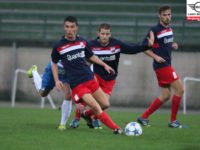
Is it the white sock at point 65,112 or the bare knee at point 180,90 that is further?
the bare knee at point 180,90

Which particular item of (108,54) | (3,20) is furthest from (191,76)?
(108,54)

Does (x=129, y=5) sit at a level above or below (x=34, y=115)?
above

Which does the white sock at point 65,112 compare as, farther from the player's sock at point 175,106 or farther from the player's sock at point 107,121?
the player's sock at point 175,106

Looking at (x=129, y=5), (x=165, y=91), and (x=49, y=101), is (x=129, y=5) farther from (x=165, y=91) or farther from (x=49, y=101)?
(x=165, y=91)

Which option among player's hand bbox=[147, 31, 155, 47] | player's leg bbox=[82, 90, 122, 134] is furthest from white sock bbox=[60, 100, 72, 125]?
player's hand bbox=[147, 31, 155, 47]

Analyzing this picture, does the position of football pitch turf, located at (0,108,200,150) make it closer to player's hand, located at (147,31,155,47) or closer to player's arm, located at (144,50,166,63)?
player's arm, located at (144,50,166,63)

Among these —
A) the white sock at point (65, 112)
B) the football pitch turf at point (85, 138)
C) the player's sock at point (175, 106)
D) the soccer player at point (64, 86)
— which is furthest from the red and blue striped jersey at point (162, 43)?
the white sock at point (65, 112)

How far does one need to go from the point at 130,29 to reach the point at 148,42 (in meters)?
12.9

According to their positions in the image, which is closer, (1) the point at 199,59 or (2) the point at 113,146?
(2) the point at 113,146

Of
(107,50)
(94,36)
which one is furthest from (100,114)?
(94,36)

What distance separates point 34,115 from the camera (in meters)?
16.8

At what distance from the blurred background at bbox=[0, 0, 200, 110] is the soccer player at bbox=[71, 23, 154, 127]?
35.3 feet

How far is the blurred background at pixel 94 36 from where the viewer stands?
954 inches

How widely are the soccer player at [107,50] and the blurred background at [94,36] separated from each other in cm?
1076
